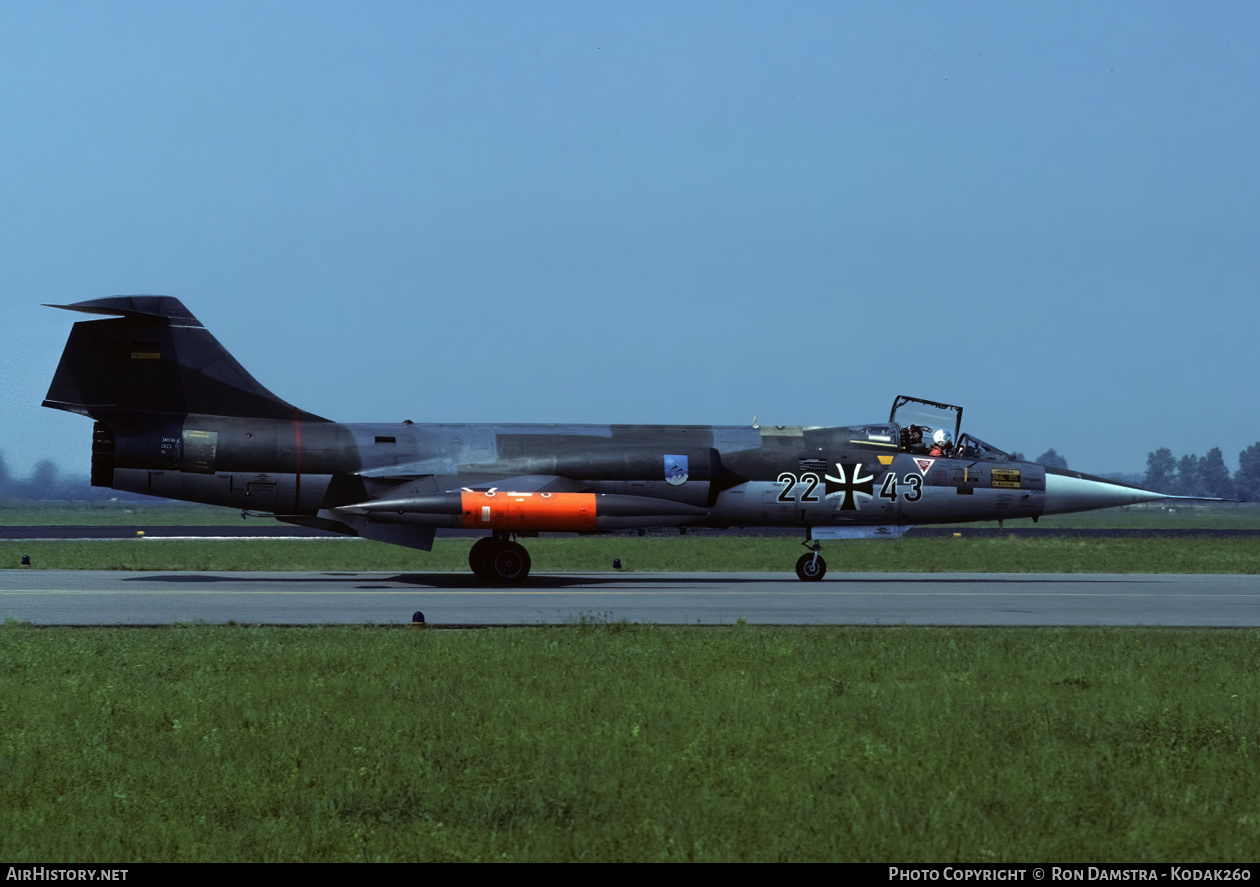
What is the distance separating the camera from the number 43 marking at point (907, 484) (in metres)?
26.5

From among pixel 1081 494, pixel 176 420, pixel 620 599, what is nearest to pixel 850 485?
pixel 1081 494

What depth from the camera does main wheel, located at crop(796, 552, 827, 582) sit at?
2620 centimetres

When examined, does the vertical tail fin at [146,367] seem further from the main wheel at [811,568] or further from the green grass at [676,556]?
the main wheel at [811,568]

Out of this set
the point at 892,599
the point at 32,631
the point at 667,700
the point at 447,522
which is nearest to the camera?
the point at 667,700

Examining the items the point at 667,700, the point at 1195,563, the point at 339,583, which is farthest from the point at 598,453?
the point at 1195,563

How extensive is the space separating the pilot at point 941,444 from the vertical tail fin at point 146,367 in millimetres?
15366

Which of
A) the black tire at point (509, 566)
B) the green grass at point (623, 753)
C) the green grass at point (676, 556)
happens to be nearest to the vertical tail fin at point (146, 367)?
the black tire at point (509, 566)

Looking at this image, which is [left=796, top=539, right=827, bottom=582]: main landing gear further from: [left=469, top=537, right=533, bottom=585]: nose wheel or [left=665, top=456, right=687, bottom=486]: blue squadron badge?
[left=469, top=537, right=533, bottom=585]: nose wheel

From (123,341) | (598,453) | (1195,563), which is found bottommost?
(1195,563)

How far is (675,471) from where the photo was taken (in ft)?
83.0

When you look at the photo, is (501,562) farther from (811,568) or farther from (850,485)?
(850,485)

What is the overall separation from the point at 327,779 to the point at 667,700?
3.53 metres
